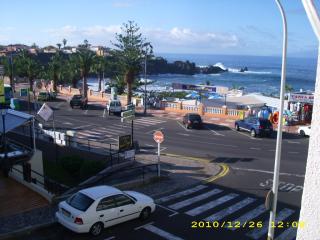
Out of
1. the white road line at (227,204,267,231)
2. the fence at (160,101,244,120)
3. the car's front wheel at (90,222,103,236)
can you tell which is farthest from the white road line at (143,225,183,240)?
the fence at (160,101,244,120)

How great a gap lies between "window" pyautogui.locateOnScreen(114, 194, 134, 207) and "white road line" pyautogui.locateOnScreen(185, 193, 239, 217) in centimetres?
263

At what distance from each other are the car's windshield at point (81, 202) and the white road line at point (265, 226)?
5.36m

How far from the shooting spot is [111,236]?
1317 centimetres

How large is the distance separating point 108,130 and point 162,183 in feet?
55.5

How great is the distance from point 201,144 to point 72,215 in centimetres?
1898

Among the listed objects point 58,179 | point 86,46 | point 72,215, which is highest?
point 86,46

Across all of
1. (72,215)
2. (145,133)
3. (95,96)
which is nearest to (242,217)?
(72,215)

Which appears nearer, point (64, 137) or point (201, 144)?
point (64, 137)

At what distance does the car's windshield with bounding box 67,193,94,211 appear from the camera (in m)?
13.0

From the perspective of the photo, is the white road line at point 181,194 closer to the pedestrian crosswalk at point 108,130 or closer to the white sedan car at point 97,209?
the white sedan car at point 97,209

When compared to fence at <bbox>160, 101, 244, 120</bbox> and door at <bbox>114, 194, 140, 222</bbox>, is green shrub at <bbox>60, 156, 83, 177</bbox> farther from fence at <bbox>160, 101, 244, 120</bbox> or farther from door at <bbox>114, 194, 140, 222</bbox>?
fence at <bbox>160, 101, 244, 120</bbox>

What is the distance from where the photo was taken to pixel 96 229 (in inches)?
515

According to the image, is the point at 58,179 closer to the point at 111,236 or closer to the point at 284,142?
the point at 111,236

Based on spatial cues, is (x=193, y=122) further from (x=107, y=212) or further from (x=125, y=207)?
(x=107, y=212)
